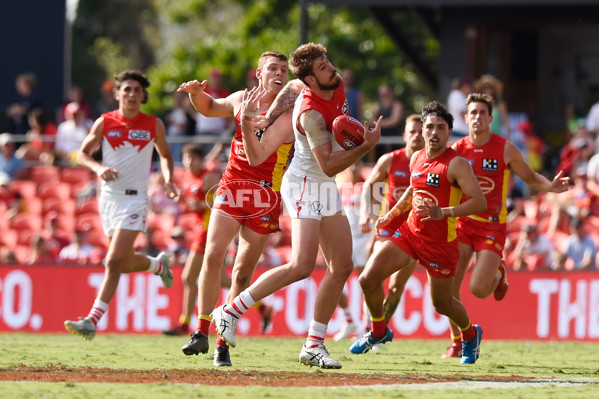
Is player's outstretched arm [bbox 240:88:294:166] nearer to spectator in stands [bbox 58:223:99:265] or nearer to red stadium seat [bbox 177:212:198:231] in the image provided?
spectator in stands [bbox 58:223:99:265]

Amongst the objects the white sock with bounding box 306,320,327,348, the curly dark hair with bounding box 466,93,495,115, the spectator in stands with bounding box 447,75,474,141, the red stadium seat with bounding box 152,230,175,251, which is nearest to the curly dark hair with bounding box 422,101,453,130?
the curly dark hair with bounding box 466,93,495,115

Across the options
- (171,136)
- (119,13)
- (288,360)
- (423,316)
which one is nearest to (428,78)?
(171,136)

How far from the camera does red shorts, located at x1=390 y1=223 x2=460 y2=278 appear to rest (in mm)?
9672

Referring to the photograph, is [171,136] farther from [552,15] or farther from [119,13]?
[119,13]

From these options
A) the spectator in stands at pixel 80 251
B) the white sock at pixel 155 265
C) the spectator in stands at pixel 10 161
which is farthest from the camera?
the spectator in stands at pixel 10 161

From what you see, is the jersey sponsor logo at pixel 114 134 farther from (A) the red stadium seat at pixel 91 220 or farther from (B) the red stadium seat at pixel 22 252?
(B) the red stadium seat at pixel 22 252

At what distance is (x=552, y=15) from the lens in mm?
21359

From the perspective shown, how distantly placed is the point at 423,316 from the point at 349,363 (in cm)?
520

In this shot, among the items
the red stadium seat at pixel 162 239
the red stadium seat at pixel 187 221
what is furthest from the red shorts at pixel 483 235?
the red stadium seat at pixel 187 221

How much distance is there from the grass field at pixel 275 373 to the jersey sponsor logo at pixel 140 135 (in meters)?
2.16

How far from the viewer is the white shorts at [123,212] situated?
11.2 m

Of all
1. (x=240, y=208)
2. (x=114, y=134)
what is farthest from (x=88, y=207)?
(x=240, y=208)

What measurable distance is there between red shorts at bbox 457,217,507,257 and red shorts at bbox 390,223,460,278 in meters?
Result: 0.95

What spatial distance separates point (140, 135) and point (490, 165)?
355 centimetres
